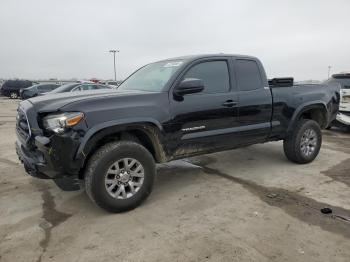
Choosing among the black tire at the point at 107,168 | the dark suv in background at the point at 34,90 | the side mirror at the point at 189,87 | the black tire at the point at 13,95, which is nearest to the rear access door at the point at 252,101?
the side mirror at the point at 189,87

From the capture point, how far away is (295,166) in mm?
6074

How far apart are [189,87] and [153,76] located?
881mm

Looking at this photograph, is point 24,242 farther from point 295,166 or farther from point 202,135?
point 295,166

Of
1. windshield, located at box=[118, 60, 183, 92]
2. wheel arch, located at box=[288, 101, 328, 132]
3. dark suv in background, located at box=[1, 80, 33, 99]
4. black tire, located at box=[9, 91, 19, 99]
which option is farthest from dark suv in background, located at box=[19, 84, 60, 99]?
wheel arch, located at box=[288, 101, 328, 132]

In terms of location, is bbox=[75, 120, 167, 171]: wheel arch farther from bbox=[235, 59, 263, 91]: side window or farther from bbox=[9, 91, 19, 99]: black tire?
bbox=[9, 91, 19, 99]: black tire

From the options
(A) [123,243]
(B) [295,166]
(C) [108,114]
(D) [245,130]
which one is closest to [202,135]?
(D) [245,130]

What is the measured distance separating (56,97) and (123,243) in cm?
192

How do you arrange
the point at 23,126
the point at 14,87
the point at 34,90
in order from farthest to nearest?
the point at 14,87 → the point at 34,90 → the point at 23,126

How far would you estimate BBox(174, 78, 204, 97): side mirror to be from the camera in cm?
436

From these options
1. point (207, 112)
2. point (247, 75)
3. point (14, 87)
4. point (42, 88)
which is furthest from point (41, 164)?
point (14, 87)

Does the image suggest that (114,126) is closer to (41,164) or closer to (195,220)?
(41,164)

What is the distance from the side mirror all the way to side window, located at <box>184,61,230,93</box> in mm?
340

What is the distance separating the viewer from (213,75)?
5.04m

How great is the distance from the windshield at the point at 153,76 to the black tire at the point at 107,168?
94 centimetres
